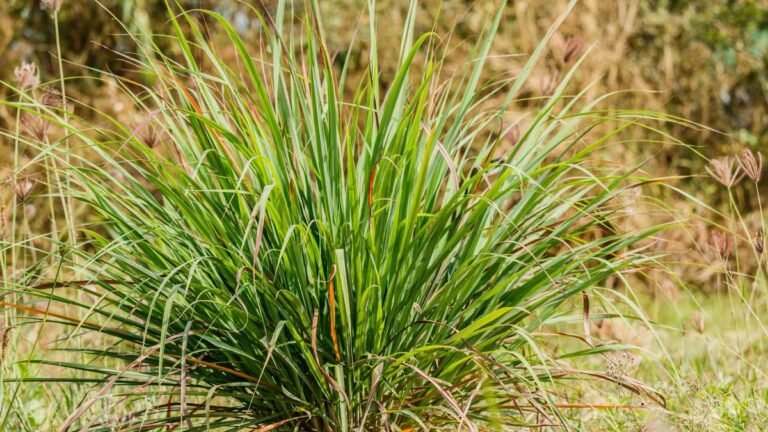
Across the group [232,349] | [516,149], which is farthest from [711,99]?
[232,349]

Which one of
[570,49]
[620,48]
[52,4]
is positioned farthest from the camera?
[620,48]

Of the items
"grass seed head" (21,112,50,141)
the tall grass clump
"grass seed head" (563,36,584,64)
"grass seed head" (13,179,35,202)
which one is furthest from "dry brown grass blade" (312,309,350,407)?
"grass seed head" (563,36,584,64)

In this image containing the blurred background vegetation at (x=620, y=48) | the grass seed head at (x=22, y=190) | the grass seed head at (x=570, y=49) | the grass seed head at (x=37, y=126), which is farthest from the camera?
the blurred background vegetation at (x=620, y=48)

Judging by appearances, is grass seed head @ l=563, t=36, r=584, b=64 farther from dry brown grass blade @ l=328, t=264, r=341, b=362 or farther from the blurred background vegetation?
the blurred background vegetation

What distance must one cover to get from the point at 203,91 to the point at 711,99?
681cm

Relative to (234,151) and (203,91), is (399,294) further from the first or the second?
(203,91)

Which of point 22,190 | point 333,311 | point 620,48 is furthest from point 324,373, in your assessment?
point 620,48

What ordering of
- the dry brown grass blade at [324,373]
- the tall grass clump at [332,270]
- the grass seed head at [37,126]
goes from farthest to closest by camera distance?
the grass seed head at [37,126]
the tall grass clump at [332,270]
the dry brown grass blade at [324,373]

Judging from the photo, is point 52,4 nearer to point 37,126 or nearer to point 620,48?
point 37,126

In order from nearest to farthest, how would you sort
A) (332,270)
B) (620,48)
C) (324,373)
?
(324,373) → (332,270) → (620,48)

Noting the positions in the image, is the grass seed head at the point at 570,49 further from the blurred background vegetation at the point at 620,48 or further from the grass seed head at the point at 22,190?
the blurred background vegetation at the point at 620,48

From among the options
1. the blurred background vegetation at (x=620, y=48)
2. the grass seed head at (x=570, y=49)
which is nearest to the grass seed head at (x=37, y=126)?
the grass seed head at (x=570, y=49)

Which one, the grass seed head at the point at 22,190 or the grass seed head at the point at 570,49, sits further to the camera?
the grass seed head at the point at 570,49

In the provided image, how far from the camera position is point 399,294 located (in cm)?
196
